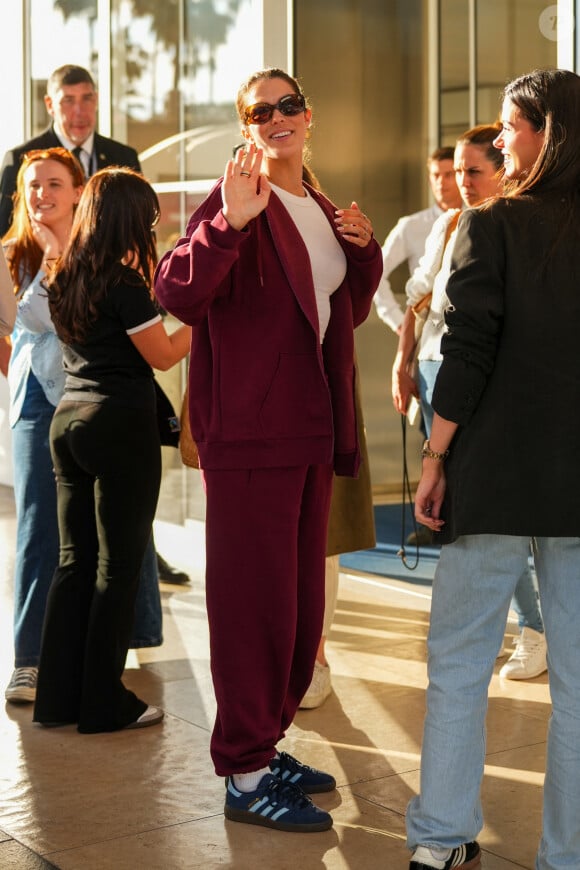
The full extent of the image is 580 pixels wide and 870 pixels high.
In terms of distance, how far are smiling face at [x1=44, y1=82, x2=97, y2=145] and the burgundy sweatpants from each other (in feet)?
10.1

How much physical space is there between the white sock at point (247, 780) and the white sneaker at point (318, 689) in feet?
3.05

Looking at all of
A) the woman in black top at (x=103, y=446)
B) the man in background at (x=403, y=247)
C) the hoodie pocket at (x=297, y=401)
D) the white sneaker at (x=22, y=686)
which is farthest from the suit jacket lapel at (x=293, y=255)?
the man in background at (x=403, y=247)

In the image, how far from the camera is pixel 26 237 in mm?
4504

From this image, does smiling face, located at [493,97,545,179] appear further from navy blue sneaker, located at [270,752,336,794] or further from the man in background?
the man in background

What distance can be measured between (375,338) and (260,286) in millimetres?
5458

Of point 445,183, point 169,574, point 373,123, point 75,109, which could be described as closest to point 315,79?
point 373,123

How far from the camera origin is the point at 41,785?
11.6ft

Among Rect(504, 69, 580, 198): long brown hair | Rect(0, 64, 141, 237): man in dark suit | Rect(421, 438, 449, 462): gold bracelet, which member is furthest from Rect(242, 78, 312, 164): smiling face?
Rect(0, 64, 141, 237): man in dark suit

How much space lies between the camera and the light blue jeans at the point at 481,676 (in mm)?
2740

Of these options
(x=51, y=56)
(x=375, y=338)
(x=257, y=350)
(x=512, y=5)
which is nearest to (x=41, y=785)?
(x=257, y=350)

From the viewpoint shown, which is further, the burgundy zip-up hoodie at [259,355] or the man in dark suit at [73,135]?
the man in dark suit at [73,135]

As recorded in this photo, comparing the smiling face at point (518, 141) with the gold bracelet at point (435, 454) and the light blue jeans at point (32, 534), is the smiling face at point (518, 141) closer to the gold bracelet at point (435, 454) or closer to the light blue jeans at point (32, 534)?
the gold bracelet at point (435, 454)

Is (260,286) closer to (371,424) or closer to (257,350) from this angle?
(257,350)

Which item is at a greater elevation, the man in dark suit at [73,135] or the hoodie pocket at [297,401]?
the man in dark suit at [73,135]
